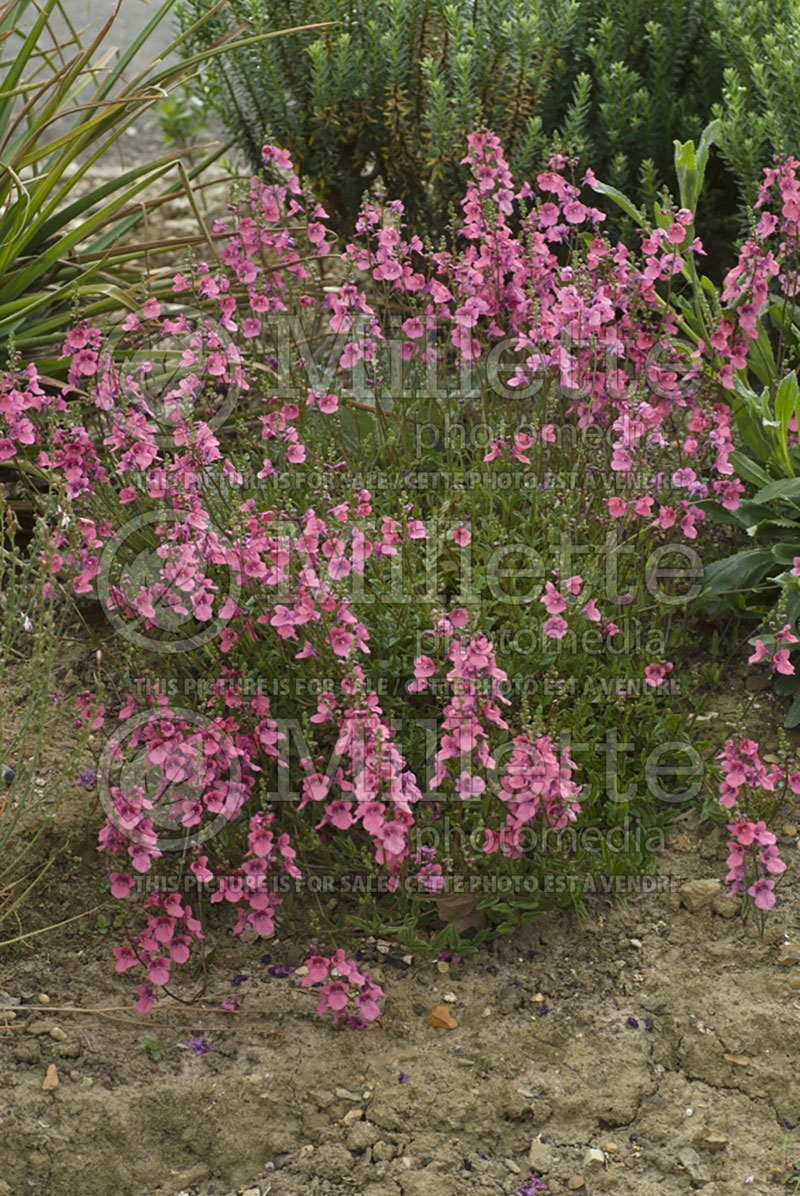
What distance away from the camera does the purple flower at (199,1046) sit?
2.63 meters

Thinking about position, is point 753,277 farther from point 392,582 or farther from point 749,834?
point 749,834

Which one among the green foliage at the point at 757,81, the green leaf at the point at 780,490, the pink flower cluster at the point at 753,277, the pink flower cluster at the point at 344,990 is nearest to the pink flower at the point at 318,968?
the pink flower cluster at the point at 344,990

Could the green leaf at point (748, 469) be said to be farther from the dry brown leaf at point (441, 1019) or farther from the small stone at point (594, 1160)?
the small stone at point (594, 1160)

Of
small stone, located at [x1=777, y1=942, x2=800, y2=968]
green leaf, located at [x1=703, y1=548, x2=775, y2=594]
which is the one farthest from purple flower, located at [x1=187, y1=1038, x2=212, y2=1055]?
green leaf, located at [x1=703, y1=548, x2=775, y2=594]

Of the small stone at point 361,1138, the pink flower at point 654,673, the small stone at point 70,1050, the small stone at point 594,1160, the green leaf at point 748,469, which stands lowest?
the small stone at point 594,1160

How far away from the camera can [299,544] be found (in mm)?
2680

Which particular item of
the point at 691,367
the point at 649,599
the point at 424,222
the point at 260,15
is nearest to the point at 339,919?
the point at 649,599

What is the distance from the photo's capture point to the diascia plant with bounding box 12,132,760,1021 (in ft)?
8.63

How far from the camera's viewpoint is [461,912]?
282 centimetres

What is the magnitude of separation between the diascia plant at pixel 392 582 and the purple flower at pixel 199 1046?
0.15m

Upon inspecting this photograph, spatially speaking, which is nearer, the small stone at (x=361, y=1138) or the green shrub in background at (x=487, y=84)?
the small stone at (x=361, y=1138)

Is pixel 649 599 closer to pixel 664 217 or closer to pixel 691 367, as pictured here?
pixel 691 367

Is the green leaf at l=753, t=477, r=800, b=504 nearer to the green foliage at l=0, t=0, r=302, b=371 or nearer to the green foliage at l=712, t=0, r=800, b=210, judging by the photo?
the green foliage at l=712, t=0, r=800, b=210

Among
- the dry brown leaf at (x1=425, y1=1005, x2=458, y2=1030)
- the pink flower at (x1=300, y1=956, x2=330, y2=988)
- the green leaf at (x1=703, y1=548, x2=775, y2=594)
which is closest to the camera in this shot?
the pink flower at (x1=300, y1=956, x2=330, y2=988)
